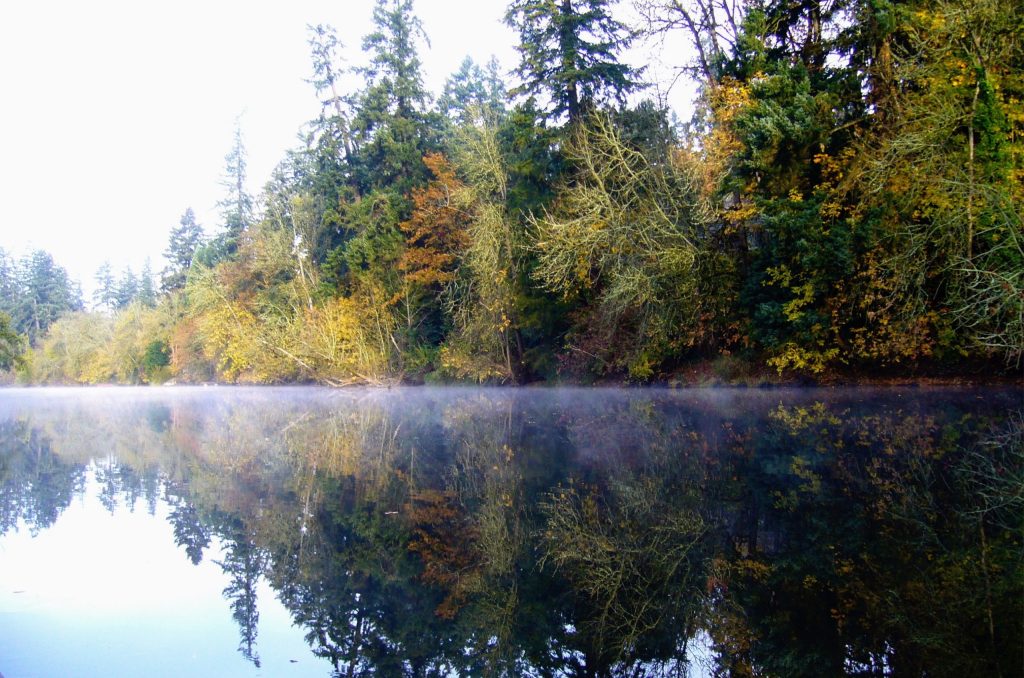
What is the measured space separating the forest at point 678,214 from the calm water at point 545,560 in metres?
6.23

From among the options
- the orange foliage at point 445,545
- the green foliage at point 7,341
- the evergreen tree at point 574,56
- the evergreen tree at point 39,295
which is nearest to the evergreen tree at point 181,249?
the evergreen tree at point 39,295

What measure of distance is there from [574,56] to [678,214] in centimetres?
950

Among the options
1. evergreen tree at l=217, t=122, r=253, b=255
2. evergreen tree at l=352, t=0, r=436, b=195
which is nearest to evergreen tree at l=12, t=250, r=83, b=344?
evergreen tree at l=217, t=122, r=253, b=255

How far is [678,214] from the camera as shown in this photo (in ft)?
64.0

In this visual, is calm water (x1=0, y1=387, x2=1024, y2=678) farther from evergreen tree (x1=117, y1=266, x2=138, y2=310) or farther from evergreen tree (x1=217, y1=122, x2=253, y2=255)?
evergreen tree (x1=117, y1=266, x2=138, y2=310)

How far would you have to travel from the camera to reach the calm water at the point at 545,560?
11.0 feet

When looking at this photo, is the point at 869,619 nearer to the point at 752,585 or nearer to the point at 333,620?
the point at 752,585

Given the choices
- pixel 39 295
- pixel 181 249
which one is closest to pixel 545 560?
pixel 181 249

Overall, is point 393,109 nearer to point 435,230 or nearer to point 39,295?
point 435,230

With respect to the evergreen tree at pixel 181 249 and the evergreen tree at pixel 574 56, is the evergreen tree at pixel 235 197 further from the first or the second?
the evergreen tree at pixel 574 56

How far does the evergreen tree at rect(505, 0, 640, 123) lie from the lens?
82.3 feet

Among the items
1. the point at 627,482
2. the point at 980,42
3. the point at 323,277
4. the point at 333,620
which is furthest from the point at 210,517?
the point at 323,277

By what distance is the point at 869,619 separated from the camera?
3.42m

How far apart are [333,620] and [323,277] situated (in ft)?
113
